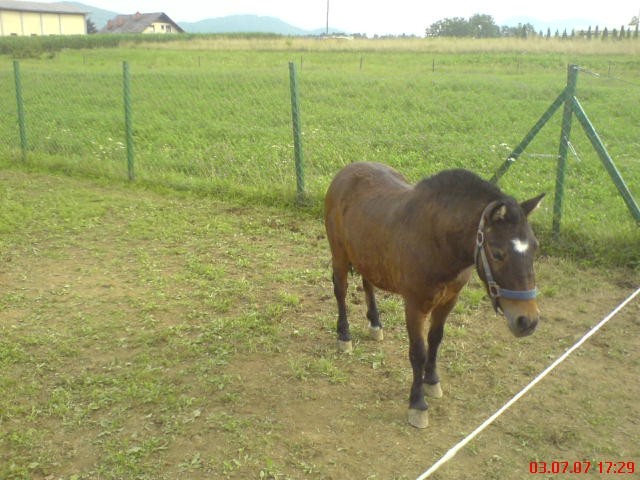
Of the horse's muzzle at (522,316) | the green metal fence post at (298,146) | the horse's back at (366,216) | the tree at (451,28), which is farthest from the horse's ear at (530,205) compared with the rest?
the tree at (451,28)

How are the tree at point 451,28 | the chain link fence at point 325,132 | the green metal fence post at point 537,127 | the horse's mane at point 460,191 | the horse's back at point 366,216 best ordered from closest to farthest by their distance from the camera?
1. the horse's mane at point 460,191
2. the horse's back at point 366,216
3. the green metal fence post at point 537,127
4. the chain link fence at point 325,132
5. the tree at point 451,28

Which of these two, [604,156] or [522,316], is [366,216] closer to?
[522,316]

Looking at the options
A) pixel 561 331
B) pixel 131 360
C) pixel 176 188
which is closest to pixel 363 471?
pixel 131 360

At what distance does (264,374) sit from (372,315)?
97 centimetres

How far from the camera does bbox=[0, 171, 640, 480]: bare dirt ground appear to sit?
3244mm

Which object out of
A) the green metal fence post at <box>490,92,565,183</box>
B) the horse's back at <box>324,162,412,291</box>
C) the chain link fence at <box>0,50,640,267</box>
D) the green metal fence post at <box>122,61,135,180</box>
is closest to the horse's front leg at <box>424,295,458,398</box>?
the horse's back at <box>324,162,412,291</box>

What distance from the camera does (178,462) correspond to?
3.20 meters

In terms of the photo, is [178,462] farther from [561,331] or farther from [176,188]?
[176,188]

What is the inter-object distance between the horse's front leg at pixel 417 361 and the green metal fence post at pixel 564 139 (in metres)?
3.36

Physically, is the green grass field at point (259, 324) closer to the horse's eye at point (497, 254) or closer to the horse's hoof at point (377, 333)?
the horse's hoof at point (377, 333)

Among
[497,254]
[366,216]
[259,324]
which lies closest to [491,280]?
[497,254]

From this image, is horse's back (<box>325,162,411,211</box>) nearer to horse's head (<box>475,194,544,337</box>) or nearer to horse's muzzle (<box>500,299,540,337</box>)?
horse's head (<box>475,194,544,337</box>)

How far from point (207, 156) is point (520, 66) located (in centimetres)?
1619

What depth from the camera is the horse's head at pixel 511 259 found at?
277cm
